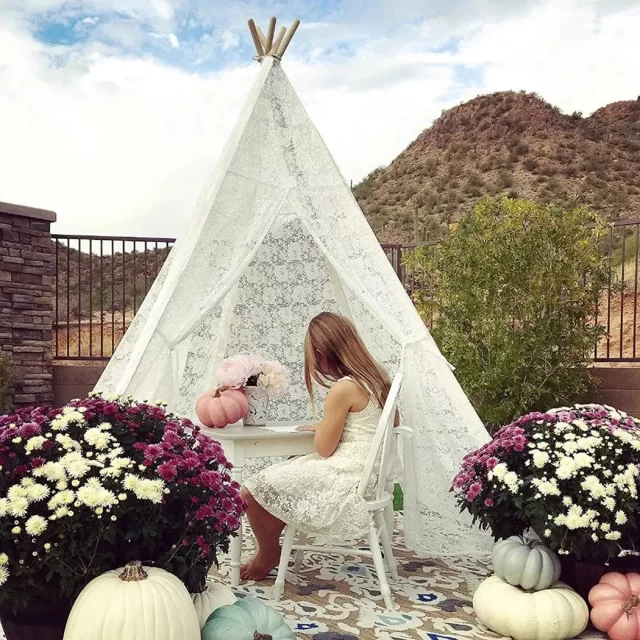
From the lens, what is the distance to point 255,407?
14.2 ft

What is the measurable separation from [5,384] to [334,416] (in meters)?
5.48

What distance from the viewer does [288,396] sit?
5.68 meters

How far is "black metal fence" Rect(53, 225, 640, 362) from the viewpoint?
28.8ft

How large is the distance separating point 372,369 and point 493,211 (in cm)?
439

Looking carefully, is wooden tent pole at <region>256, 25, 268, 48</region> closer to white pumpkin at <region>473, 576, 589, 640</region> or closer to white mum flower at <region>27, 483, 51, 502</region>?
white mum flower at <region>27, 483, 51, 502</region>

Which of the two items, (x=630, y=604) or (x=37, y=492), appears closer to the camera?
(x=37, y=492)

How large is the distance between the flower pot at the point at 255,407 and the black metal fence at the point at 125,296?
14.1 feet

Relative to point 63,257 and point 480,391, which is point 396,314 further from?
point 63,257

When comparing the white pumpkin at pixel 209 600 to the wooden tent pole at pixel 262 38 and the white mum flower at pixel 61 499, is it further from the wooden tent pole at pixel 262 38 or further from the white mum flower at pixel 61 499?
the wooden tent pole at pixel 262 38

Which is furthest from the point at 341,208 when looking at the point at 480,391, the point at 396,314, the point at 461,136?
the point at 461,136

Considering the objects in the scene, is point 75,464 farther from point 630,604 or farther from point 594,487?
point 630,604

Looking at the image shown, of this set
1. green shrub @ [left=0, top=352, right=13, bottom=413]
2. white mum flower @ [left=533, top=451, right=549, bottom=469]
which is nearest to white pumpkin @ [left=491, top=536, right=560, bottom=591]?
white mum flower @ [left=533, top=451, right=549, bottom=469]

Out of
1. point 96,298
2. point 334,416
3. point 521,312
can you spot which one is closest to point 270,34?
point 334,416

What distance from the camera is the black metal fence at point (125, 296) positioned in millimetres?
8773
